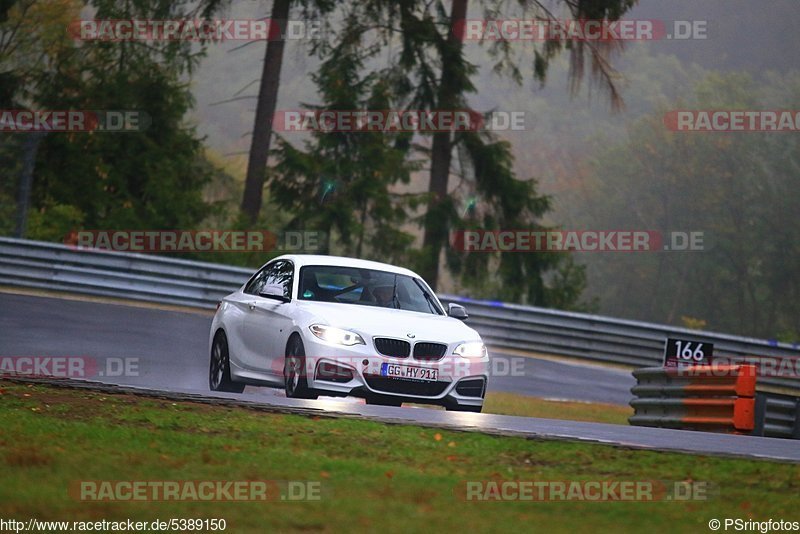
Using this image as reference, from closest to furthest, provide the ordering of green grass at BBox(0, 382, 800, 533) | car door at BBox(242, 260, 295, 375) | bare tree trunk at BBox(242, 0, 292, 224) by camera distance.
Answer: green grass at BBox(0, 382, 800, 533)
car door at BBox(242, 260, 295, 375)
bare tree trunk at BBox(242, 0, 292, 224)

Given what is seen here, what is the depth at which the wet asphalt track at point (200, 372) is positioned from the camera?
11.0 m

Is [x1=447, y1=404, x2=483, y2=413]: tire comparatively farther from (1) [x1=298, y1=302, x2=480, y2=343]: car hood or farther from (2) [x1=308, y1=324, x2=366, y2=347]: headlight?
(2) [x1=308, y1=324, x2=366, y2=347]: headlight

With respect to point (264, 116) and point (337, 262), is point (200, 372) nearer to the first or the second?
point (337, 262)

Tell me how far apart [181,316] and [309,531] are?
18006mm

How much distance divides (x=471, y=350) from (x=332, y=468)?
5.02m

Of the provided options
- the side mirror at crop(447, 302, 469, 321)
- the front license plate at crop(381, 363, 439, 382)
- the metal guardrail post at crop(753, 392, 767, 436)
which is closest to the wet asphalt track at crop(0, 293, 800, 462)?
the front license plate at crop(381, 363, 439, 382)

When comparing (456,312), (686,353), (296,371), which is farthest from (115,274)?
(296,371)

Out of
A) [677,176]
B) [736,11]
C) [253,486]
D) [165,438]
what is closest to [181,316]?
[165,438]

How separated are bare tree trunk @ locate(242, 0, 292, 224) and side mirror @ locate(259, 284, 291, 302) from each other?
72.5ft

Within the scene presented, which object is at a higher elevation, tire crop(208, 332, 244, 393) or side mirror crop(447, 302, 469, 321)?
side mirror crop(447, 302, 469, 321)

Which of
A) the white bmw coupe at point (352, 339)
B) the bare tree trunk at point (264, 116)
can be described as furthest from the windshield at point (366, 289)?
the bare tree trunk at point (264, 116)

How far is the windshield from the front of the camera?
1360 centimetres

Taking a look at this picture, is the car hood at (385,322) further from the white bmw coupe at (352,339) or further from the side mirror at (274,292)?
the side mirror at (274,292)

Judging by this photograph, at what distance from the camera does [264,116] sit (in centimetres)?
3656
